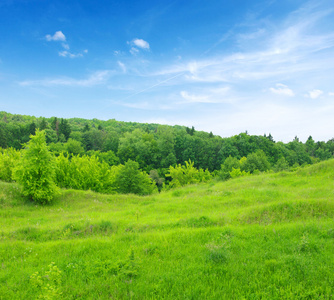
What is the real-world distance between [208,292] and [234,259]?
144cm

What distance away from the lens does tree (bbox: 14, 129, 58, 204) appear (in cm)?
1547

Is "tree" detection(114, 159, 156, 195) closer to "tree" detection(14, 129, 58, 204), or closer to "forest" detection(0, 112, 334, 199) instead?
"forest" detection(0, 112, 334, 199)

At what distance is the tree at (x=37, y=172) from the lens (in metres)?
15.5

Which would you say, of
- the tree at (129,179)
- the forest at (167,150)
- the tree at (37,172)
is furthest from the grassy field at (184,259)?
the forest at (167,150)

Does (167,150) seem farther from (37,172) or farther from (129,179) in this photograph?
(37,172)

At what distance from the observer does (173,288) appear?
436cm

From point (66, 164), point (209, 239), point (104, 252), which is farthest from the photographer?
point (66, 164)

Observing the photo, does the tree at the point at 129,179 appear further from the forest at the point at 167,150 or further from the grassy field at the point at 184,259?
the grassy field at the point at 184,259

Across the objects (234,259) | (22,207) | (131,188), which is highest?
(234,259)

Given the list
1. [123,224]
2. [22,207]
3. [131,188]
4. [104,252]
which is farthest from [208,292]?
[131,188]

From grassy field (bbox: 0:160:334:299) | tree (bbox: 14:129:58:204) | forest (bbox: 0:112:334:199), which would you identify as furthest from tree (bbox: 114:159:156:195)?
grassy field (bbox: 0:160:334:299)

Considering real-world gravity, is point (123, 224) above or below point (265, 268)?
below

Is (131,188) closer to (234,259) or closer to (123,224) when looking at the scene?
(123,224)

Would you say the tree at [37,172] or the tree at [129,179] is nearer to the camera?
the tree at [37,172]
